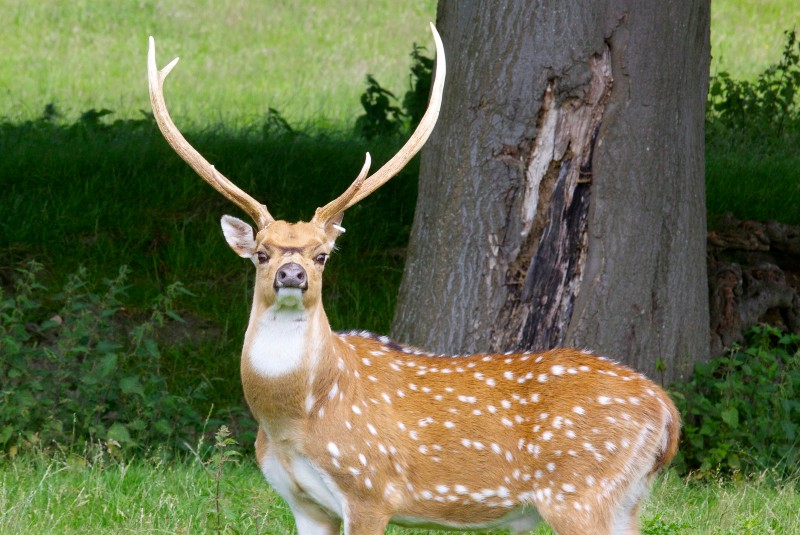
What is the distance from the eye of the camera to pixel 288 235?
4.64 meters

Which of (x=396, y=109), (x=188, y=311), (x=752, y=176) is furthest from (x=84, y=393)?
(x=752, y=176)

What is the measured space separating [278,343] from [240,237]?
48cm

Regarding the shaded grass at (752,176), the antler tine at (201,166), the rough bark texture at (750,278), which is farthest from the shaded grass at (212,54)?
the antler tine at (201,166)

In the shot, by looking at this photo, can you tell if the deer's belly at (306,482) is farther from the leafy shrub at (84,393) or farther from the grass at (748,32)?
the grass at (748,32)

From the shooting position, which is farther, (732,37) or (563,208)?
(732,37)

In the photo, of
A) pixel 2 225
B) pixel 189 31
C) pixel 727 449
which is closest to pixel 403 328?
pixel 727 449

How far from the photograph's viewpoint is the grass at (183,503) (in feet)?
17.8

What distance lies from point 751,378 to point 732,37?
13097 millimetres

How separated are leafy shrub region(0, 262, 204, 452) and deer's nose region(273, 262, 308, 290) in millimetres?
2790

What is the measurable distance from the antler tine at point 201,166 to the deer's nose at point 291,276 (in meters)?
0.42

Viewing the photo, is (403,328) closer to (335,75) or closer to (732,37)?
(335,75)

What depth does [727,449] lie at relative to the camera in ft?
23.1

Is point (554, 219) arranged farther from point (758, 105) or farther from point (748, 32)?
point (748, 32)

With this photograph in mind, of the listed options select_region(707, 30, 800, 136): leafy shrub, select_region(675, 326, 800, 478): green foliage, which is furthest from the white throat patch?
select_region(707, 30, 800, 136): leafy shrub
